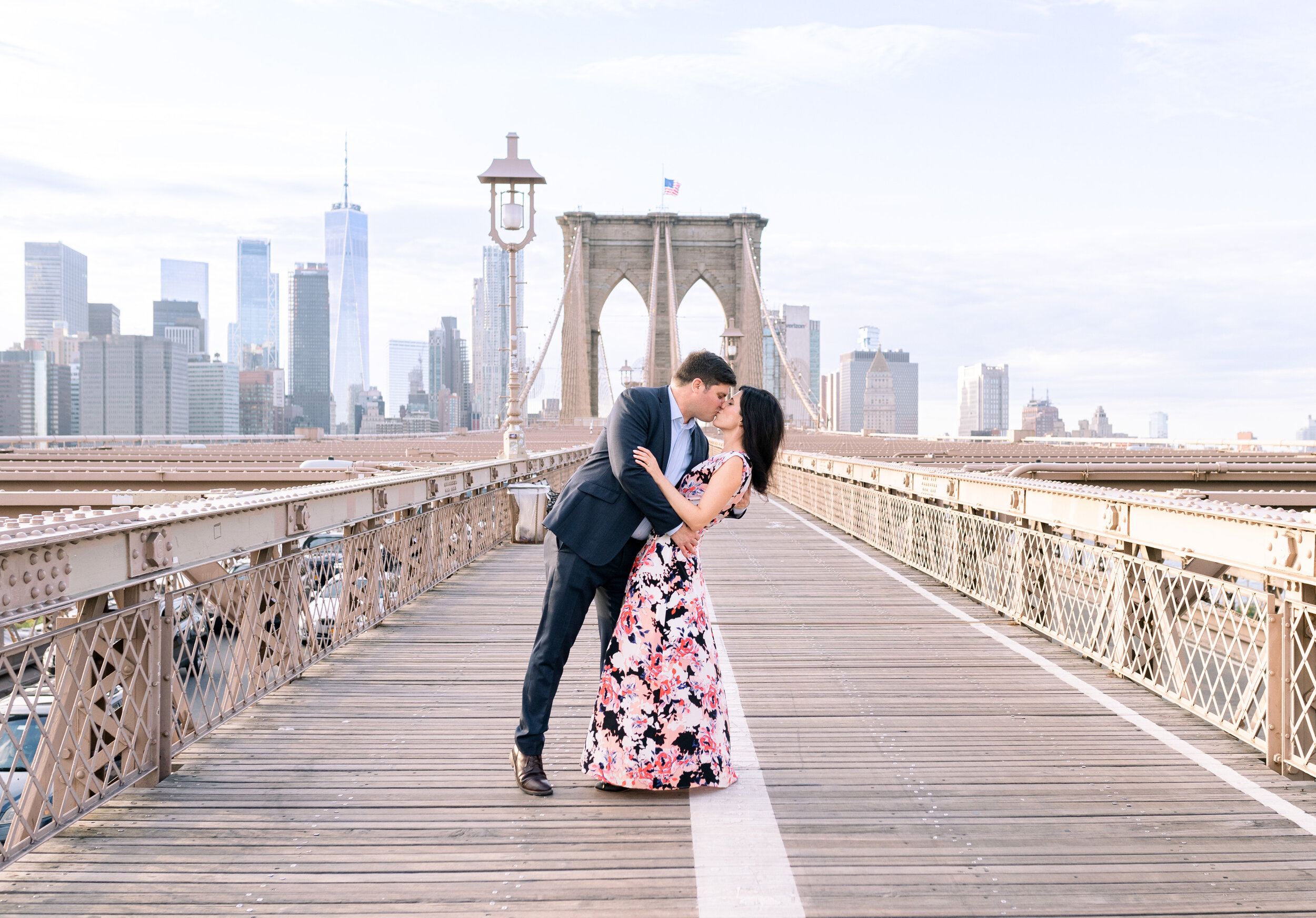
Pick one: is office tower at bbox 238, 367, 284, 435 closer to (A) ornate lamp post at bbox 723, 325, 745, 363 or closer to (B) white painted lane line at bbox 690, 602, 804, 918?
(A) ornate lamp post at bbox 723, 325, 745, 363

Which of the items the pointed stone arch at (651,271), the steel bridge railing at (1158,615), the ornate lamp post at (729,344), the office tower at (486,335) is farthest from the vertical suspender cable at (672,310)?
the office tower at (486,335)

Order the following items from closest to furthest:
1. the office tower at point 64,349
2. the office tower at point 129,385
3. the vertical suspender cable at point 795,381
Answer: the vertical suspender cable at point 795,381, the office tower at point 129,385, the office tower at point 64,349

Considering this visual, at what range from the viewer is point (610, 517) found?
366 centimetres

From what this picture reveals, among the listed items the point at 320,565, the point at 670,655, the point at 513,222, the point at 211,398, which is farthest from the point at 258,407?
the point at 670,655

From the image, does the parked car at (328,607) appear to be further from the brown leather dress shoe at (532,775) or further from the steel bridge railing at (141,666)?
the brown leather dress shoe at (532,775)

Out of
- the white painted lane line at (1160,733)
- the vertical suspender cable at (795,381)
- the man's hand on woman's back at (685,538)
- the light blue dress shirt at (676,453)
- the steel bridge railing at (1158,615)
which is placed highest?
the vertical suspender cable at (795,381)

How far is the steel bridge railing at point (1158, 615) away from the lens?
3.87 metres

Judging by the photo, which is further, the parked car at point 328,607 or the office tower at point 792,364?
the office tower at point 792,364

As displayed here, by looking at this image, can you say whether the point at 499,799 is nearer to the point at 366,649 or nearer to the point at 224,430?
the point at 366,649

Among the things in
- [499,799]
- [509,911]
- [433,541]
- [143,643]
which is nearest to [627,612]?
[499,799]

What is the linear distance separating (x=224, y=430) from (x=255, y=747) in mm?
165402

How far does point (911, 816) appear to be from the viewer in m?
3.50

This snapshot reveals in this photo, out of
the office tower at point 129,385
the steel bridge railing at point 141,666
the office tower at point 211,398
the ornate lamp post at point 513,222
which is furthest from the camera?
the office tower at point 211,398

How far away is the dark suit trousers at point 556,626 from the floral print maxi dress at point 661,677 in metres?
0.12
